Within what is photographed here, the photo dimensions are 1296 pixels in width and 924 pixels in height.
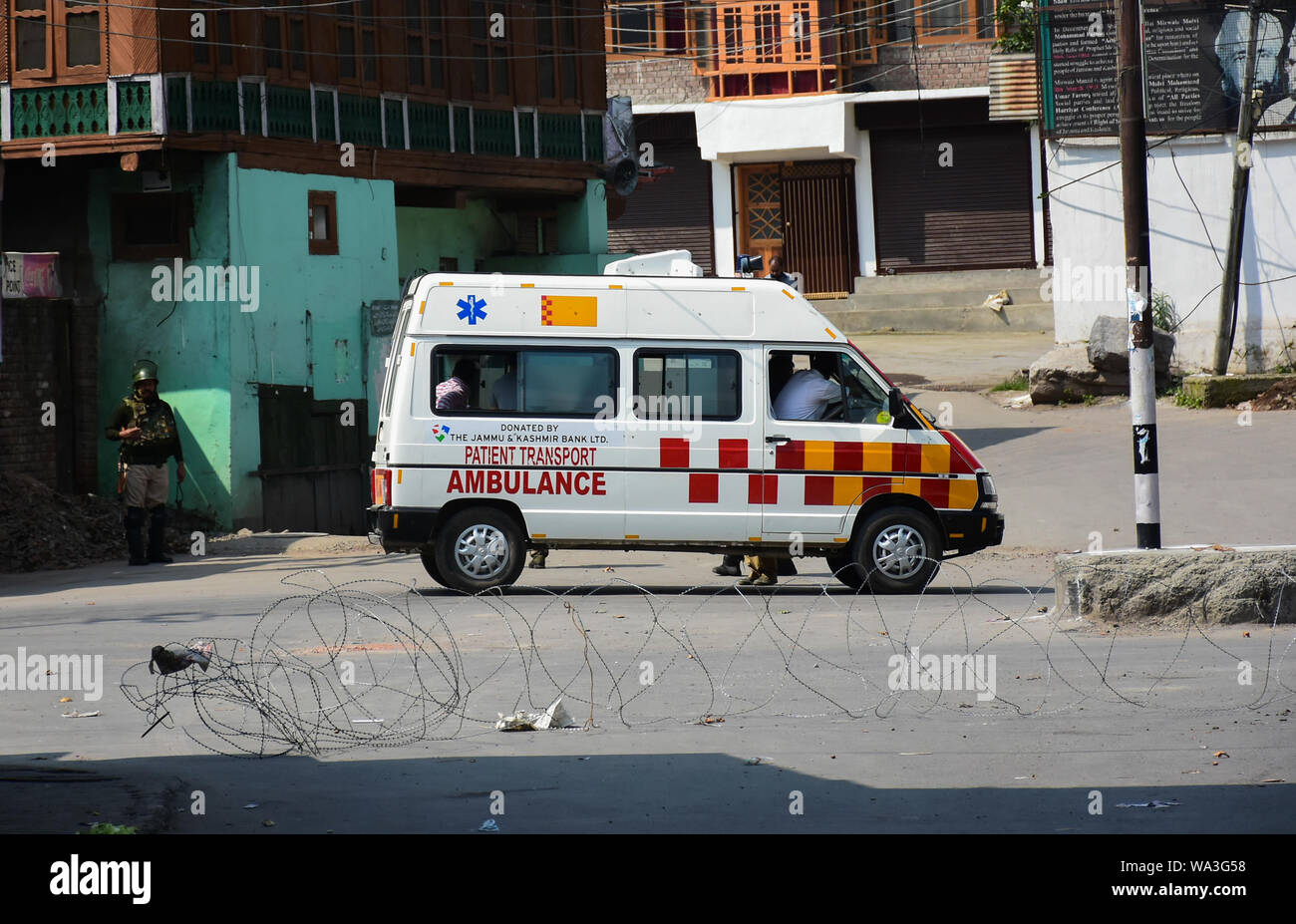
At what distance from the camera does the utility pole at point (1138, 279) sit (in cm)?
1195

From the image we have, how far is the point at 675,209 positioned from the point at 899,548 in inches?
918

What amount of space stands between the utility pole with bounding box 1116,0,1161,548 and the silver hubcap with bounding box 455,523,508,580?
4798 mm

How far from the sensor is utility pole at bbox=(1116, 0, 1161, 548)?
11953mm

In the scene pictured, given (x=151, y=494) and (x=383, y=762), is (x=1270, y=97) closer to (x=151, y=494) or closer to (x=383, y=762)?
(x=151, y=494)

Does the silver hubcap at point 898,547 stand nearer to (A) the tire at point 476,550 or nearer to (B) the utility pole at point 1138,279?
(B) the utility pole at point 1138,279

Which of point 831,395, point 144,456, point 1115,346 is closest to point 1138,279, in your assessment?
point 831,395

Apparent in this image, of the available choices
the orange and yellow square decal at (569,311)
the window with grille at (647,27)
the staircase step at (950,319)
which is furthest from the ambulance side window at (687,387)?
the window with grille at (647,27)

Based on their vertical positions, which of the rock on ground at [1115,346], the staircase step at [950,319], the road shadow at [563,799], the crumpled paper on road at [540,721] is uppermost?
the staircase step at [950,319]

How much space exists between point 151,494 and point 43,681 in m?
6.70

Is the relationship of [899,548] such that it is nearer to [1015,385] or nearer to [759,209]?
[1015,385]

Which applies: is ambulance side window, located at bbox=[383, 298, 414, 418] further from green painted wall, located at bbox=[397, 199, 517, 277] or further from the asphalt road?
green painted wall, located at bbox=[397, 199, 517, 277]

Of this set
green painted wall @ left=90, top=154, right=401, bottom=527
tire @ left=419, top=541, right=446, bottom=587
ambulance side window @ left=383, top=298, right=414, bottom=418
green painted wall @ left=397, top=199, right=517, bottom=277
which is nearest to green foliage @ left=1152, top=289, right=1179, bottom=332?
green painted wall @ left=397, top=199, right=517, bottom=277

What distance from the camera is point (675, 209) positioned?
35656 millimetres

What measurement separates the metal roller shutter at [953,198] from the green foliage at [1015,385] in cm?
987
